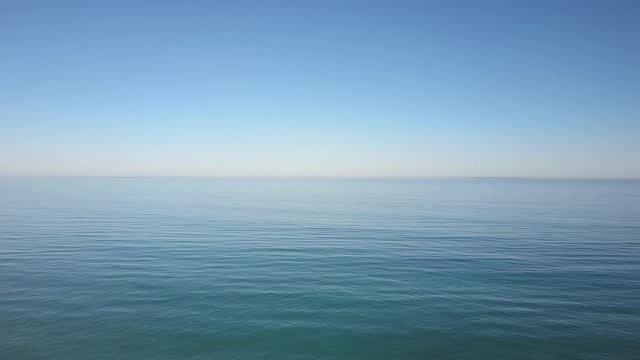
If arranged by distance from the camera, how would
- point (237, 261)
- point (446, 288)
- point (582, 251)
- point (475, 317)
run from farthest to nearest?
point (582, 251), point (237, 261), point (446, 288), point (475, 317)

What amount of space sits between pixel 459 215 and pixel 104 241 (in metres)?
63.5

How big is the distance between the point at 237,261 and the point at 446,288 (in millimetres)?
20059

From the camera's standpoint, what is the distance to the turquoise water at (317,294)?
931 inches

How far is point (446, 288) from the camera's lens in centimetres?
3412

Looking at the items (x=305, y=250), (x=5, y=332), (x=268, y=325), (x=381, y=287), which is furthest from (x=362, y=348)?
(x=305, y=250)

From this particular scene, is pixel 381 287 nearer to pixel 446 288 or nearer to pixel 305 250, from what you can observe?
pixel 446 288

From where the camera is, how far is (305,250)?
4934 centimetres

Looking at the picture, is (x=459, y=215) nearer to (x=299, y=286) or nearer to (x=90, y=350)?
(x=299, y=286)

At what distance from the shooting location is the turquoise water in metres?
23.7

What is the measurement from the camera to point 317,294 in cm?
3250

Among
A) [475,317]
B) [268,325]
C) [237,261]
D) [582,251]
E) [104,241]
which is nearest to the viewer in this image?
[268,325]

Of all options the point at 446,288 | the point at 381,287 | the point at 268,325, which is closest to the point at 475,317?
the point at 446,288

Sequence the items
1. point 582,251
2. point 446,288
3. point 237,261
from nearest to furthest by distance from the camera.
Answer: point 446,288 < point 237,261 < point 582,251

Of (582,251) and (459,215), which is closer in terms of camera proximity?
(582,251)
